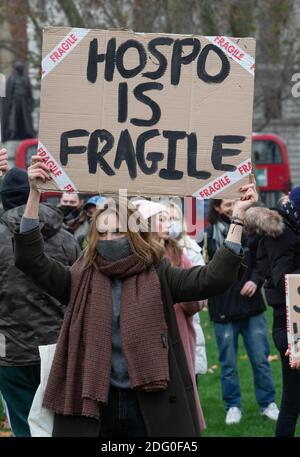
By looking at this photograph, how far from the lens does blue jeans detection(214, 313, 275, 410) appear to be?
27.7ft

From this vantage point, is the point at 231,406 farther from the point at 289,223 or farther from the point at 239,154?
the point at 239,154

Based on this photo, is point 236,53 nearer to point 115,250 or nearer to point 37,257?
point 115,250

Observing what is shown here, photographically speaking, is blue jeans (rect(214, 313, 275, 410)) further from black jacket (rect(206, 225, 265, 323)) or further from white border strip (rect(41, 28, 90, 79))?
white border strip (rect(41, 28, 90, 79))

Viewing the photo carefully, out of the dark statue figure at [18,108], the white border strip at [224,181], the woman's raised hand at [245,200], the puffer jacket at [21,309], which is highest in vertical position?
the dark statue figure at [18,108]

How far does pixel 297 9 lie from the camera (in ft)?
84.2

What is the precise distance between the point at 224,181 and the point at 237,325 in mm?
3989

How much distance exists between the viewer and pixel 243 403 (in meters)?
8.97

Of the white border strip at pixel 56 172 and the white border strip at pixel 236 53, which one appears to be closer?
the white border strip at pixel 56 172

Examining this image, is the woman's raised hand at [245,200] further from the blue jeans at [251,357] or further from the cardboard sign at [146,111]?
the blue jeans at [251,357]

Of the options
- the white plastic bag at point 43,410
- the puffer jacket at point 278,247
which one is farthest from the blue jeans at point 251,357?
the white plastic bag at point 43,410

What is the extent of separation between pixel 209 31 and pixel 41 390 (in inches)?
645

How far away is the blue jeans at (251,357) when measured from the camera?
27.7ft

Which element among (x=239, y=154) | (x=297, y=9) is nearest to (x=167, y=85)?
(x=239, y=154)

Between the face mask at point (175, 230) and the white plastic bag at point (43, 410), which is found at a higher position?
the face mask at point (175, 230)
